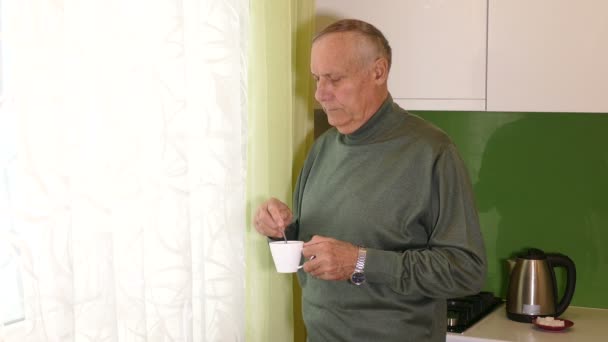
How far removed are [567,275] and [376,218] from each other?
1131mm

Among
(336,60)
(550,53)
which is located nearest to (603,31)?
Result: (550,53)

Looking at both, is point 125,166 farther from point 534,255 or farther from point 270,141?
point 534,255

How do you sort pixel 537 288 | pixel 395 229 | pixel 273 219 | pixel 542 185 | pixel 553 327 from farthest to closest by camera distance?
pixel 542 185, pixel 537 288, pixel 553 327, pixel 273 219, pixel 395 229

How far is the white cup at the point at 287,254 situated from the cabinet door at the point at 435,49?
38.6 inches

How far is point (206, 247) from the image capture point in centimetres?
218

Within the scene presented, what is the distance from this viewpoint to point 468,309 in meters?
2.73

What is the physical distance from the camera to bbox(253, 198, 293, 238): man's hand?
2096 millimetres

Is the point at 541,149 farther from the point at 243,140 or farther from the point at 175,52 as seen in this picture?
the point at 175,52

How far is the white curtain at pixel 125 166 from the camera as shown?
Answer: 1.56 m

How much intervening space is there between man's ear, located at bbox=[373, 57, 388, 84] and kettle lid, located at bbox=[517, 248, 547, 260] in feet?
3.57

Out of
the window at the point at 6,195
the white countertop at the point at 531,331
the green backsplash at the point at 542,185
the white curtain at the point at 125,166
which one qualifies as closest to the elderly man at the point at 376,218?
the white curtain at the point at 125,166

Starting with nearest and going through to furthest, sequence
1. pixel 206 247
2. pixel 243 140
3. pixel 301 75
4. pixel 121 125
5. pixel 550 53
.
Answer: pixel 121 125
pixel 206 247
pixel 243 140
pixel 550 53
pixel 301 75

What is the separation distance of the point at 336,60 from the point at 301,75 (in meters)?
0.72

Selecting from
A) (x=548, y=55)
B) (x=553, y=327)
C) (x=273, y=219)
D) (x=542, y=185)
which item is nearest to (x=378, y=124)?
(x=273, y=219)
